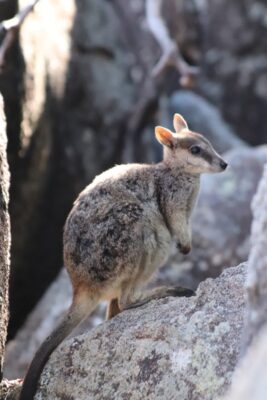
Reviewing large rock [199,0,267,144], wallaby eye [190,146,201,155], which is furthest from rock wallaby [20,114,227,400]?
large rock [199,0,267,144]

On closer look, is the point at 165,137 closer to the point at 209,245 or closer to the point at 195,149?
the point at 195,149

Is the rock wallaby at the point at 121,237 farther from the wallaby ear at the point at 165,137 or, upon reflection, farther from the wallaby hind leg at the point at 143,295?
the wallaby ear at the point at 165,137

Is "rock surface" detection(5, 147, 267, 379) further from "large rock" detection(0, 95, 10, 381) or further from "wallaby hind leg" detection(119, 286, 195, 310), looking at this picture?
"large rock" detection(0, 95, 10, 381)

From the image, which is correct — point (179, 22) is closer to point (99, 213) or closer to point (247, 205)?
point (247, 205)

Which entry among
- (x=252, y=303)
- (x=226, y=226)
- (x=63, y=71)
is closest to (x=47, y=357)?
(x=252, y=303)

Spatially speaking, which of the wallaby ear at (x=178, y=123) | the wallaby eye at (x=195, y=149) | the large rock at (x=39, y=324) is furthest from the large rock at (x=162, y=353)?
the large rock at (x=39, y=324)

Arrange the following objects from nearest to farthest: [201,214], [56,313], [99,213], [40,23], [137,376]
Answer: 1. [137,376]
2. [99,213]
3. [56,313]
4. [201,214]
5. [40,23]
